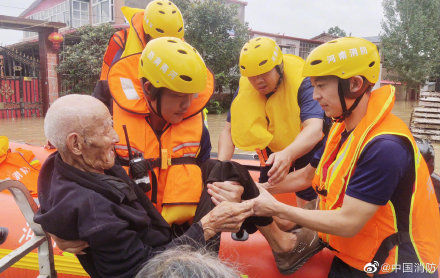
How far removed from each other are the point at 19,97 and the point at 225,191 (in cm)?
1513

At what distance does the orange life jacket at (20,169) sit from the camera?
337 centimetres

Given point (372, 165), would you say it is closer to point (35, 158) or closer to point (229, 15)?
point (35, 158)

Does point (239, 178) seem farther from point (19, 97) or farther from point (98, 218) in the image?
point (19, 97)

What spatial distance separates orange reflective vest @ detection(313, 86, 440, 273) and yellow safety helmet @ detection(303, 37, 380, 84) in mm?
A: 159

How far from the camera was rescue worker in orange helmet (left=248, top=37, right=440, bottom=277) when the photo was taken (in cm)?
152

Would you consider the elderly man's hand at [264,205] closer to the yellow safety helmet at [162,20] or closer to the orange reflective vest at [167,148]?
the orange reflective vest at [167,148]

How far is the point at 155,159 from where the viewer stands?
197 centimetres

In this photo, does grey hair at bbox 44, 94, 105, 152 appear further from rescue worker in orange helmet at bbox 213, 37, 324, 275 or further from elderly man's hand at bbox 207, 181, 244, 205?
rescue worker in orange helmet at bbox 213, 37, 324, 275

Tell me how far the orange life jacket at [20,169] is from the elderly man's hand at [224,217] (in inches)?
96.1

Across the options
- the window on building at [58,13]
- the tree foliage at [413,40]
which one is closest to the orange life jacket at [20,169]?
the window on building at [58,13]

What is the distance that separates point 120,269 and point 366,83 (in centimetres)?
147

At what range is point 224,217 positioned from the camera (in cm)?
167

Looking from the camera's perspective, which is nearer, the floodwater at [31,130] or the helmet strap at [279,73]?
the helmet strap at [279,73]

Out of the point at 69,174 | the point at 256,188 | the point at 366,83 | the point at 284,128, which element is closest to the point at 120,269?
the point at 69,174
